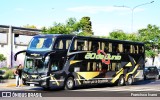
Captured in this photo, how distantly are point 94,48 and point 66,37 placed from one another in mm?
3386

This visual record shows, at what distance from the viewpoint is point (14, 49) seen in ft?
181

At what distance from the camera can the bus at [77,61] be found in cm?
2402

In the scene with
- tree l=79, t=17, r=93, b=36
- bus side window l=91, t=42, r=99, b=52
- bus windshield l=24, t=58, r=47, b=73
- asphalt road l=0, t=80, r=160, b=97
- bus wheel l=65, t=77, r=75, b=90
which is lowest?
asphalt road l=0, t=80, r=160, b=97

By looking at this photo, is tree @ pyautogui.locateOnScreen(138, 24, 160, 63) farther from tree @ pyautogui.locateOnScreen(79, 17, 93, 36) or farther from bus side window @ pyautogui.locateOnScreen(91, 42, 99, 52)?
bus side window @ pyautogui.locateOnScreen(91, 42, 99, 52)

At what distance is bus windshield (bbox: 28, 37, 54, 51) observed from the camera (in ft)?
79.6

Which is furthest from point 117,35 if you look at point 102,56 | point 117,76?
point 102,56

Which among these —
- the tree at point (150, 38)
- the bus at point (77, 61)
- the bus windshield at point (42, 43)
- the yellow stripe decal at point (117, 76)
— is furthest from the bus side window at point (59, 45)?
the tree at point (150, 38)

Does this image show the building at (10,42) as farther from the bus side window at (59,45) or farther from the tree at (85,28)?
the bus side window at (59,45)

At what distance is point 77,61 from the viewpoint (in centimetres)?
2616

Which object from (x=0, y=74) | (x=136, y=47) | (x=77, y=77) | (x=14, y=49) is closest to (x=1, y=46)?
(x=14, y=49)

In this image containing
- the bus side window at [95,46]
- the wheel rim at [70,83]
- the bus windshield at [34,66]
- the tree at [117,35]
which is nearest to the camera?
the bus windshield at [34,66]

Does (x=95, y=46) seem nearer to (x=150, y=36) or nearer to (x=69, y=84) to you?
(x=69, y=84)

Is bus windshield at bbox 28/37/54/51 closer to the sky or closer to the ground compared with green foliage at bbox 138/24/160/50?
closer to the ground

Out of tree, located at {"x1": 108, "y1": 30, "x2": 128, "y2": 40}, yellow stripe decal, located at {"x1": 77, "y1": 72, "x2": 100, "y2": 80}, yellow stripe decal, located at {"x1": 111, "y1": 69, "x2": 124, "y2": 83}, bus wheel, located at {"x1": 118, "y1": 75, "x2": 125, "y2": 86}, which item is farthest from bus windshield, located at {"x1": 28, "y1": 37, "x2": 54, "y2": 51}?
tree, located at {"x1": 108, "y1": 30, "x2": 128, "y2": 40}
